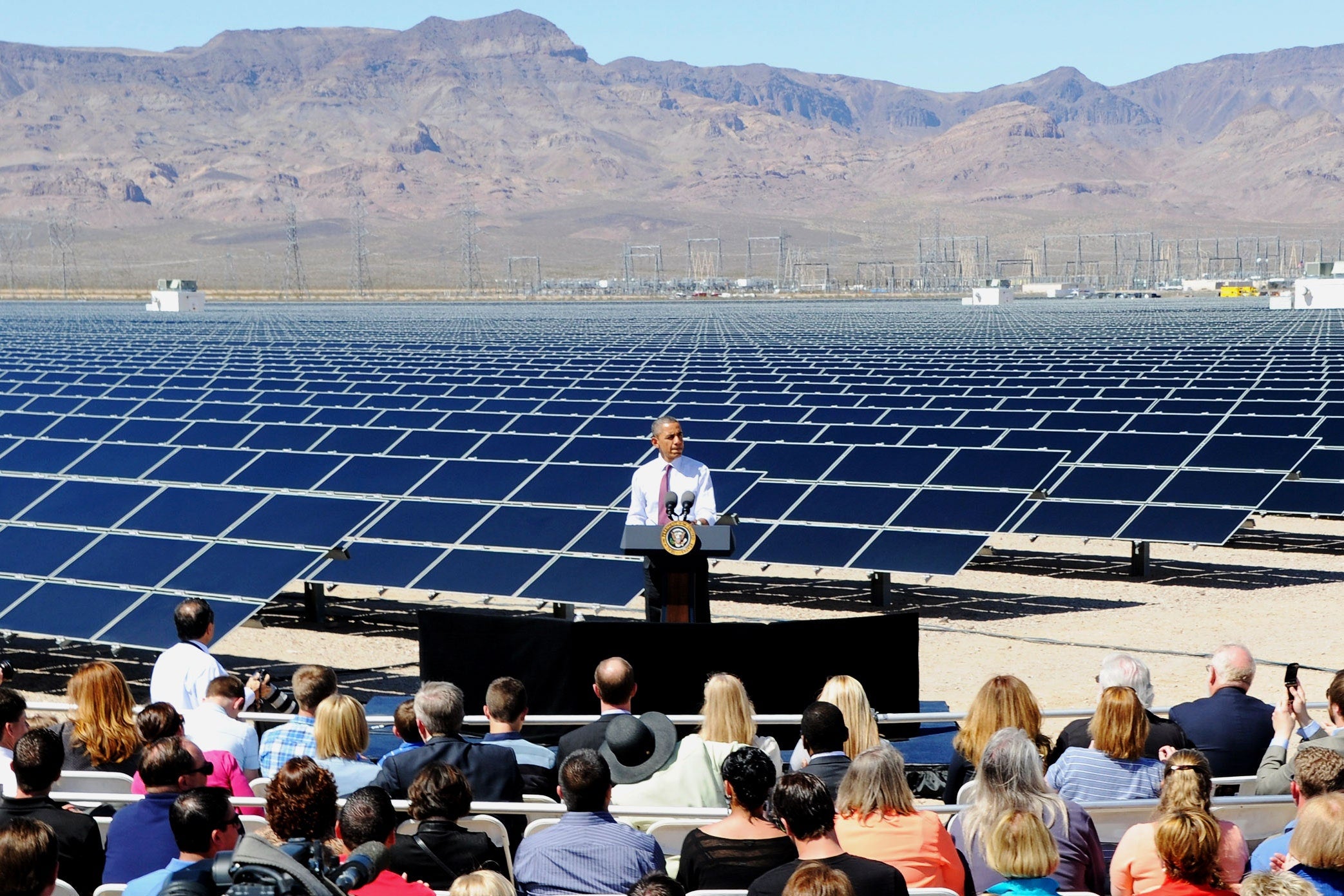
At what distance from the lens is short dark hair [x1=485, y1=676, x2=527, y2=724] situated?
7.16m

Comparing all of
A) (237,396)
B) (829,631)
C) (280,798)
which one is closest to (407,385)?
(237,396)

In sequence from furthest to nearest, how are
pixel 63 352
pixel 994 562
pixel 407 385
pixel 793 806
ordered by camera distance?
pixel 63 352
pixel 407 385
pixel 994 562
pixel 793 806

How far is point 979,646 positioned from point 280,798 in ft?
30.0

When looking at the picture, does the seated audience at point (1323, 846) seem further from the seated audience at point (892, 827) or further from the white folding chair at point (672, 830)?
the white folding chair at point (672, 830)

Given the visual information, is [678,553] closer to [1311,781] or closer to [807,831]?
[807,831]

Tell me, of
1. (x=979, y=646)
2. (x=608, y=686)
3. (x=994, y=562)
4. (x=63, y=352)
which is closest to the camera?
(x=608, y=686)

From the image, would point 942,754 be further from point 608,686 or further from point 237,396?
point 237,396

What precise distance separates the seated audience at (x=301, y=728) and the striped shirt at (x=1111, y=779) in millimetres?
3396

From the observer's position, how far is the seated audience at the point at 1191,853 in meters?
5.17

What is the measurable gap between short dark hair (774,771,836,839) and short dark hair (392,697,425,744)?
2.28 m

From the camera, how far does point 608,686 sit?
754 centimetres

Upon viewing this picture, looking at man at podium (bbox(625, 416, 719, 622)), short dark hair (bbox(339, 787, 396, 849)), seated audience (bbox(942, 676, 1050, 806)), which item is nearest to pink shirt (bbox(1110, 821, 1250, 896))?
seated audience (bbox(942, 676, 1050, 806))

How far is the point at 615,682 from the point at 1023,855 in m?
2.67

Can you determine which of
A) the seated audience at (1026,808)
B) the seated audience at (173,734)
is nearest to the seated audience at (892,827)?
the seated audience at (1026,808)
